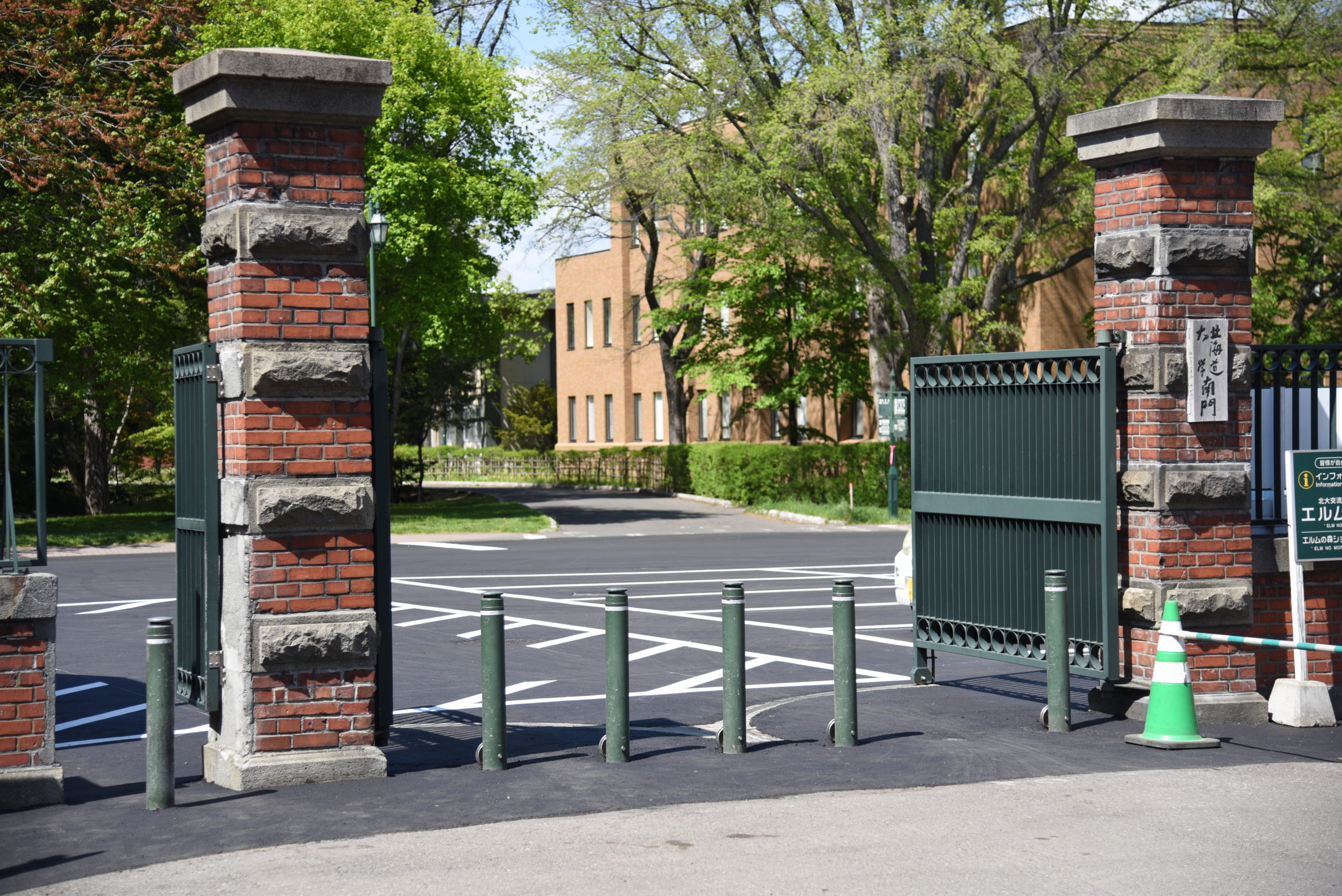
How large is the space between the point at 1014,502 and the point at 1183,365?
139 cm

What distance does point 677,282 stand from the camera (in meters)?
45.1

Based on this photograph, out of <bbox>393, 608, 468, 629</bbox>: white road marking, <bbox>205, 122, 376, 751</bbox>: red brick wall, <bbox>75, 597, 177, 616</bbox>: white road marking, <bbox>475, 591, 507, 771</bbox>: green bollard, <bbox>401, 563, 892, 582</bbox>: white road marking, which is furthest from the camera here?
<bbox>401, 563, 892, 582</bbox>: white road marking

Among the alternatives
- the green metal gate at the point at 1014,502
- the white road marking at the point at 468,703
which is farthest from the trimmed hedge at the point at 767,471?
the green metal gate at the point at 1014,502

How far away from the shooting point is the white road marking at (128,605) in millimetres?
17266

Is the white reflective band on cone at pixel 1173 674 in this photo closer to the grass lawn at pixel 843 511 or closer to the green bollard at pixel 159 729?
the green bollard at pixel 159 729

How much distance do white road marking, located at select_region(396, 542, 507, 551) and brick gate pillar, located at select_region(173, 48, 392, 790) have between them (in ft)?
61.8

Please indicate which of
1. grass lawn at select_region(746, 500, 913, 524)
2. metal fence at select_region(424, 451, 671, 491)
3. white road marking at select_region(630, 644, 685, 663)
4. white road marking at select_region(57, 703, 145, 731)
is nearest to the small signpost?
white road marking at select_region(630, 644, 685, 663)

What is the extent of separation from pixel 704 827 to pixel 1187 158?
5509 mm

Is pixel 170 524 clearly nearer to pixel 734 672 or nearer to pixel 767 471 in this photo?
A: pixel 767 471

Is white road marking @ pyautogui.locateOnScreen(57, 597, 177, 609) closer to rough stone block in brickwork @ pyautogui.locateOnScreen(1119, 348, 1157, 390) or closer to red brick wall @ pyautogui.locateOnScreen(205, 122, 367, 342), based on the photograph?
red brick wall @ pyautogui.locateOnScreen(205, 122, 367, 342)

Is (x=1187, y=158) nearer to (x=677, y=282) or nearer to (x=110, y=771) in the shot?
(x=110, y=771)

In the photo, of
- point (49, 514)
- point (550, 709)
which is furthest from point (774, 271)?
point (550, 709)

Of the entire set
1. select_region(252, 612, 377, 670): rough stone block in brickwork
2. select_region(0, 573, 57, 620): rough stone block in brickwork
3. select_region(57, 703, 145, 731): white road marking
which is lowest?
select_region(57, 703, 145, 731): white road marking

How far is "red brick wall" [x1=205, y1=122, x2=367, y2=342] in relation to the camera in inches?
318
